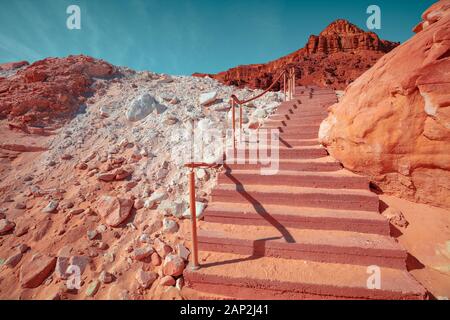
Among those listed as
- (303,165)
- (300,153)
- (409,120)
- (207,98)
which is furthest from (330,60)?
(303,165)

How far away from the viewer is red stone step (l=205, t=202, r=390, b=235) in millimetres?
2658

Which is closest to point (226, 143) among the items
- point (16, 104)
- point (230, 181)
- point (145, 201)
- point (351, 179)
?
point (230, 181)

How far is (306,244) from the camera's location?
2486 millimetres

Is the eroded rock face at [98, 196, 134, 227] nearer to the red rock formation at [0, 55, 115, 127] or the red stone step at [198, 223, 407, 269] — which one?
the red stone step at [198, 223, 407, 269]

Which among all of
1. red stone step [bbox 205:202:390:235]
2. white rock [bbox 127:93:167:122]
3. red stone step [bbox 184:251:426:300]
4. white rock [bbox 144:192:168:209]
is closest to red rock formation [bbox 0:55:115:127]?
white rock [bbox 127:93:167:122]

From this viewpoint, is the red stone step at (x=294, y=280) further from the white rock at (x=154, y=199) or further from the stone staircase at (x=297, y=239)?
the white rock at (x=154, y=199)

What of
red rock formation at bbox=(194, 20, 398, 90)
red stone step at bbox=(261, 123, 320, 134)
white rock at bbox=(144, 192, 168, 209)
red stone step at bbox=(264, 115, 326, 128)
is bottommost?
white rock at bbox=(144, 192, 168, 209)

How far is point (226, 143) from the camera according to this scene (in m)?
4.91

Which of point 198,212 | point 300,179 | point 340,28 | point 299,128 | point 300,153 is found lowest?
point 198,212

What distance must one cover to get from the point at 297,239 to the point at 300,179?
3.61 feet

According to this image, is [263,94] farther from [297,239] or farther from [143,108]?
[297,239]

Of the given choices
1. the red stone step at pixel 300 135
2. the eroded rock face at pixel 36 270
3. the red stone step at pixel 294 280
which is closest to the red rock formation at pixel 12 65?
the eroded rock face at pixel 36 270

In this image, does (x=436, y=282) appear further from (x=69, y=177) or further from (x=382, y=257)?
(x=69, y=177)

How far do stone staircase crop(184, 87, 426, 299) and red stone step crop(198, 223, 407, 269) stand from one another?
1cm
